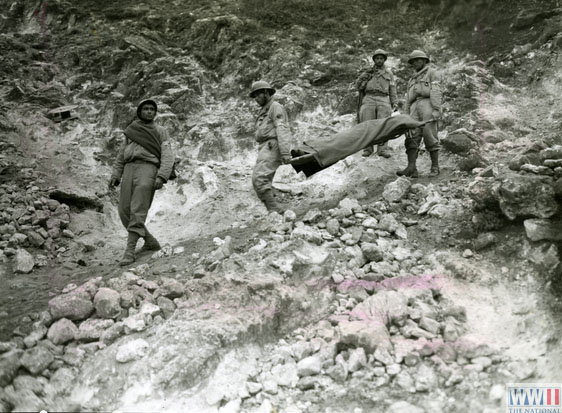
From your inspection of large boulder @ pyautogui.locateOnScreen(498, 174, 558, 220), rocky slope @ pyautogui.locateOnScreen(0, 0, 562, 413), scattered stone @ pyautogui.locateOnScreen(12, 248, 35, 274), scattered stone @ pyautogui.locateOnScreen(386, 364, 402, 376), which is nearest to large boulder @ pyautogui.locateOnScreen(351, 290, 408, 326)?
rocky slope @ pyautogui.locateOnScreen(0, 0, 562, 413)

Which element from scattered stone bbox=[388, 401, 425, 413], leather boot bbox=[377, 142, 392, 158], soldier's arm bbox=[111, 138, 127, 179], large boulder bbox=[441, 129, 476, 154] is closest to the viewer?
scattered stone bbox=[388, 401, 425, 413]

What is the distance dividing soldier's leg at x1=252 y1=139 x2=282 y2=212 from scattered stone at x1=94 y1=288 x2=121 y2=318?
2.03 meters

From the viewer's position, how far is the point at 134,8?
35.5ft

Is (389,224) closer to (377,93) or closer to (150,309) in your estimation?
(150,309)

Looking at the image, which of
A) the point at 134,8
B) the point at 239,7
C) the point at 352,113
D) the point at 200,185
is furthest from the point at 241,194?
the point at 134,8

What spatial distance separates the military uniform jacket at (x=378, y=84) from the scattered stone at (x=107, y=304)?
4.45 meters

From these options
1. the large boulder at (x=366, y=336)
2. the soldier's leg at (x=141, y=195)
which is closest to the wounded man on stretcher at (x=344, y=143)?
the soldier's leg at (x=141, y=195)

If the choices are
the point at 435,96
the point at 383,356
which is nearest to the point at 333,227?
the point at 383,356

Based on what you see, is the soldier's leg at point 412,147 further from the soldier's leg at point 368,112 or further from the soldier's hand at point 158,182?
the soldier's hand at point 158,182

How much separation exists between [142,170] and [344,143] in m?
2.28

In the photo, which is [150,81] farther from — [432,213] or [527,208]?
[527,208]

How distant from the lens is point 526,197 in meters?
3.99

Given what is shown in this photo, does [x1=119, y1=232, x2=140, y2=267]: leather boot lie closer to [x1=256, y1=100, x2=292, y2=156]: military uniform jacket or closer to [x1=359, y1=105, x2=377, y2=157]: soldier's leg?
[x1=256, y1=100, x2=292, y2=156]: military uniform jacket
